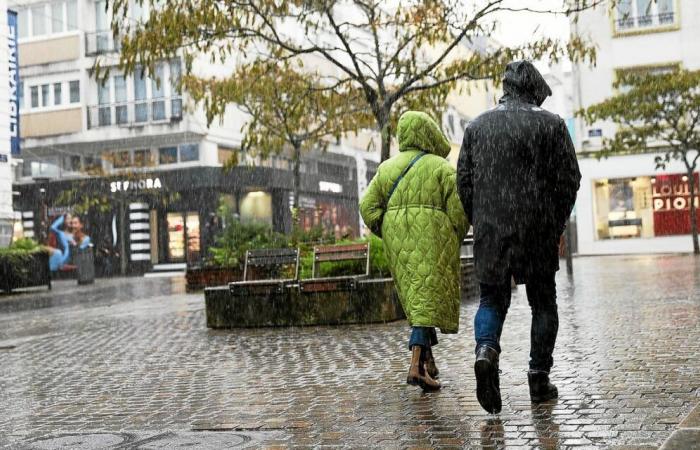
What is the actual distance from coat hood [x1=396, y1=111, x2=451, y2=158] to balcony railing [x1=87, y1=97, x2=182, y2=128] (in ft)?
109

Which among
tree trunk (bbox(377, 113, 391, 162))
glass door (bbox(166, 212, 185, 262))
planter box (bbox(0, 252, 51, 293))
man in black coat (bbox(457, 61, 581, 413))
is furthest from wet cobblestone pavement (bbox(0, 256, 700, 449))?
glass door (bbox(166, 212, 185, 262))

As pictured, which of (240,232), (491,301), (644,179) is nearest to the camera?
(491,301)

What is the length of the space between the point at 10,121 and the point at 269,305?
74.7ft

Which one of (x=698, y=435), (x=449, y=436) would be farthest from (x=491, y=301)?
(x=698, y=435)

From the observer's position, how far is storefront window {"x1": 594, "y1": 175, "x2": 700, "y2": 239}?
→ 38062mm

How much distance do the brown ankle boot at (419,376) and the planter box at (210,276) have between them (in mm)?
15263

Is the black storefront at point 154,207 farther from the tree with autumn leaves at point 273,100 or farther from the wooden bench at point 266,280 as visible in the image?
the wooden bench at point 266,280

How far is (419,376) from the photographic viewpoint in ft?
20.9

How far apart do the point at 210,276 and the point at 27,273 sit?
8.24 metres

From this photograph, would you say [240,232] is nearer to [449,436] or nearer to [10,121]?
[10,121]

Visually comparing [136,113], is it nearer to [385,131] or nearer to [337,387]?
[385,131]

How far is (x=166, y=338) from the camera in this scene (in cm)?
1161

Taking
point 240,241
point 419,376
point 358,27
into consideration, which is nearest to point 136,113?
point 240,241

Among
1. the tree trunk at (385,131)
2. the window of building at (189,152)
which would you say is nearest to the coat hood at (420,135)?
the tree trunk at (385,131)
